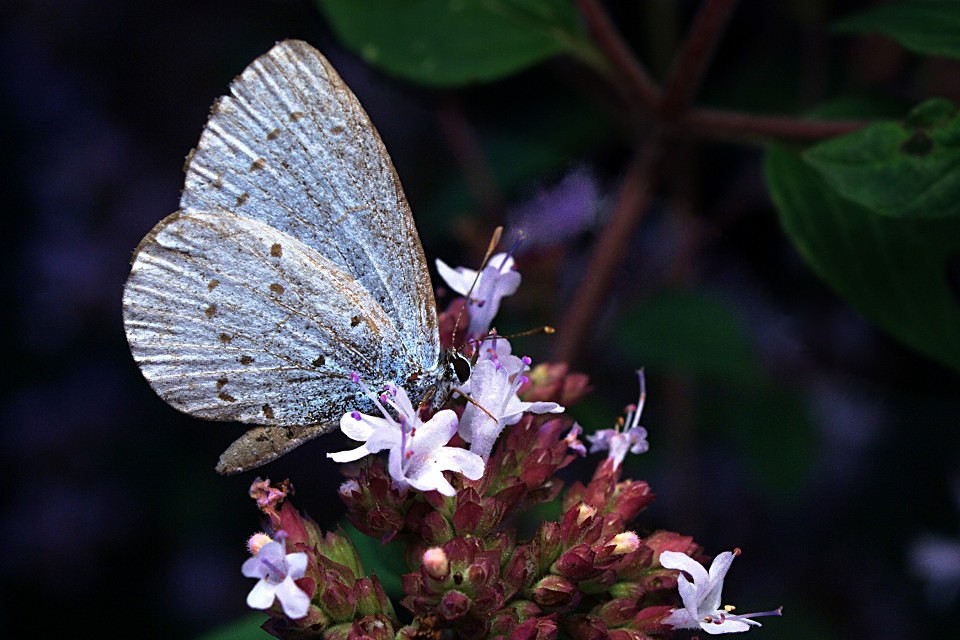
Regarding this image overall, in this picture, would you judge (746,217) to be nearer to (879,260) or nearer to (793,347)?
(793,347)

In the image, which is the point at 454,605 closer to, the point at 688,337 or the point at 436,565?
the point at 436,565

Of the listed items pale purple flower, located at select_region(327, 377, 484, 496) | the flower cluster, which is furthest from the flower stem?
pale purple flower, located at select_region(327, 377, 484, 496)

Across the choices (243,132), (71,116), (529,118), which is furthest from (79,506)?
(243,132)

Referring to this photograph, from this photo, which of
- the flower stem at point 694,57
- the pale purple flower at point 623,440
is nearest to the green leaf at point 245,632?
the pale purple flower at point 623,440

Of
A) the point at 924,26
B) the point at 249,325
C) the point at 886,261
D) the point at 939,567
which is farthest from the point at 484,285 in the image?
the point at 939,567

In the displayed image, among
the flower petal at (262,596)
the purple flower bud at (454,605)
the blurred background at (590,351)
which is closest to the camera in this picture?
the flower petal at (262,596)

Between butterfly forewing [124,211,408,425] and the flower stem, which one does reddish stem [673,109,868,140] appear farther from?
butterfly forewing [124,211,408,425]

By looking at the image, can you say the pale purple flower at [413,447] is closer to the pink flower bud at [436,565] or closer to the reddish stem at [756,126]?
the pink flower bud at [436,565]

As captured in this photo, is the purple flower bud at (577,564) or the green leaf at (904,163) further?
the green leaf at (904,163)

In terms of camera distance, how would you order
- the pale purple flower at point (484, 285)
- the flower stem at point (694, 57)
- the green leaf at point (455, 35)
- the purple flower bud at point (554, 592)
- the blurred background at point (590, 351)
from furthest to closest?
the blurred background at point (590, 351), the green leaf at point (455, 35), the flower stem at point (694, 57), the pale purple flower at point (484, 285), the purple flower bud at point (554, 592)
